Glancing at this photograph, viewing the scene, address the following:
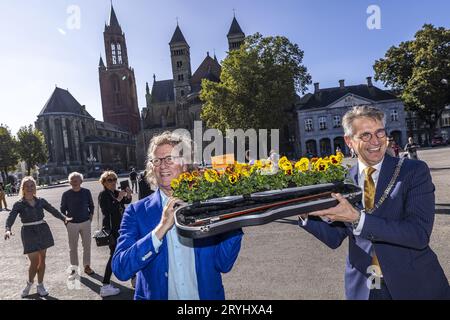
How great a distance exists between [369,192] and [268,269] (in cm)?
512

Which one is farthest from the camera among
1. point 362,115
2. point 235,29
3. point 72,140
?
point 72,140

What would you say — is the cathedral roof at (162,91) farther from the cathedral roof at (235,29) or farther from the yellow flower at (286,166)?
the yellow flower at (286,166)

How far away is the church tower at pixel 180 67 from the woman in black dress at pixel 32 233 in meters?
86.6

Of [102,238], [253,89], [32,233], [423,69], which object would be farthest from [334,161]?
[423,69]

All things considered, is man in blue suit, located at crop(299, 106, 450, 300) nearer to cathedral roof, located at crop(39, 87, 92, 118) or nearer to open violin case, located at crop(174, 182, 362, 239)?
open violin case, located at crop(174, 182, 362, 239)

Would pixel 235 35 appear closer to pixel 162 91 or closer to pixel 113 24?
pixel 162 91

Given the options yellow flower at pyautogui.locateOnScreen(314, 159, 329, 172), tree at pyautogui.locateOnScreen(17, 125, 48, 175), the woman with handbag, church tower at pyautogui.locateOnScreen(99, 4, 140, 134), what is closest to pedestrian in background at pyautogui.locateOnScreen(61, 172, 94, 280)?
the woman with handbag

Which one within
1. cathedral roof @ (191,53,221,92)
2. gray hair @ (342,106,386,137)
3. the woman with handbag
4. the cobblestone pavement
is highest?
cathedral roof @ (191,53,221,92)

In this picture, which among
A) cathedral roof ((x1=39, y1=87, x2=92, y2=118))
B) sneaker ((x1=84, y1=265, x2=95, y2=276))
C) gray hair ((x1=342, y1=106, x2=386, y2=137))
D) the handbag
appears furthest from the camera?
cathedral roof ((x1=39, y1=87, x2=92, y2=118))

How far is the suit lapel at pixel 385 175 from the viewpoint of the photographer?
8.25 ft

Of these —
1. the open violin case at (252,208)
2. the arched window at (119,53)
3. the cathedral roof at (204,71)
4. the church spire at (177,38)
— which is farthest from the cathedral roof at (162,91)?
the open violin case at (252,208)

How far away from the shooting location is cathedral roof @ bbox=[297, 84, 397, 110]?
6212 centimetres

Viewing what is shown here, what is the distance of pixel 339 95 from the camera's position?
62906mm

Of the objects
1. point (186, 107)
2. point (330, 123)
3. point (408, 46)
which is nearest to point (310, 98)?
point (330, 123)
